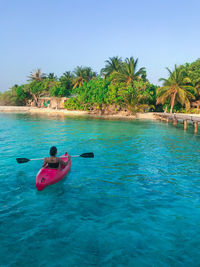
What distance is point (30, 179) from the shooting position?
29.7ft

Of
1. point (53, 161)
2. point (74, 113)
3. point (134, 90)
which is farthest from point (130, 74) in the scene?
point (53, 161)

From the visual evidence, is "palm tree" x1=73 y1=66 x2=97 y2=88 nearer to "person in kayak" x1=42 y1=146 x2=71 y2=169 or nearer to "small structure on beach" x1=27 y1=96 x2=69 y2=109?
"small structure on beach" x1=27 y1=96 x2=69 y2=109

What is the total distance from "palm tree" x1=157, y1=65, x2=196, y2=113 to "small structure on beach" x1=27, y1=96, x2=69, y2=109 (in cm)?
3168

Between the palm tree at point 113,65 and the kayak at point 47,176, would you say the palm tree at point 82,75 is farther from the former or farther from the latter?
the kayak at point 47,176

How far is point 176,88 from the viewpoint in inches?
1604

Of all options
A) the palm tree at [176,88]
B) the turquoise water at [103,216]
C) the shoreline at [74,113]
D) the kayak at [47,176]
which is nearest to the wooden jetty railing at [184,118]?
the shoreline at [74,113]

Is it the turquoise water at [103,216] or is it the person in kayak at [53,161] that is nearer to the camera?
the turquoise water at [103,216]

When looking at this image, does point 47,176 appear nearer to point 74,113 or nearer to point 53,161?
point 53,161

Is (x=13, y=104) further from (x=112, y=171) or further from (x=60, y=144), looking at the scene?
(x=112, y=171)

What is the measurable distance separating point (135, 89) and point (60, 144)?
30.8 m

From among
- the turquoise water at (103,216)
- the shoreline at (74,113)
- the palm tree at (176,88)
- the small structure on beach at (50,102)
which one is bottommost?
the turquoise water at (103,216)

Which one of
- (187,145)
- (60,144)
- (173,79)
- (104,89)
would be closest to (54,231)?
(60,144)

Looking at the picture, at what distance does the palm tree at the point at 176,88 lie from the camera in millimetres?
40122

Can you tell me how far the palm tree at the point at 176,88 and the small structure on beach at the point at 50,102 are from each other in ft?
104
